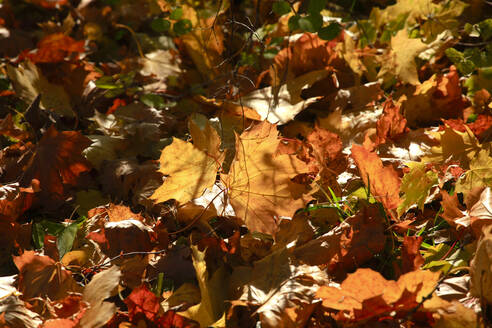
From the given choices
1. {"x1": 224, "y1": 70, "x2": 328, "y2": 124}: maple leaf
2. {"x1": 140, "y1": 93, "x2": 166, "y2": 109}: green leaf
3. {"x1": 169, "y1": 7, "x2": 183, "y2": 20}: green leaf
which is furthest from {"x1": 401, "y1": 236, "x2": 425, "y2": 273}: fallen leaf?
{"x1": 169, "y1": 7, "x2": 183, "y2": 20}: green leaf

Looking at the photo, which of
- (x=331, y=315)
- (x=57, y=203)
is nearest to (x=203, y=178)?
(x=331, y=315)

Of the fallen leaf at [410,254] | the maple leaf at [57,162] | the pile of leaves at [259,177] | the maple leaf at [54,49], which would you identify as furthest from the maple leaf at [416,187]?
the maple leaf at [54,49]

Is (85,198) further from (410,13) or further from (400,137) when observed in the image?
(410,13)

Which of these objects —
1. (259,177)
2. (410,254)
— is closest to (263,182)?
(259,177)

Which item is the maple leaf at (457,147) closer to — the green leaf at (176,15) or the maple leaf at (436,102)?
the maple leaf at (436,102)

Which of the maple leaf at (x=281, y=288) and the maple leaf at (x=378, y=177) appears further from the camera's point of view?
the maple leaf at (x=378, y=177)
